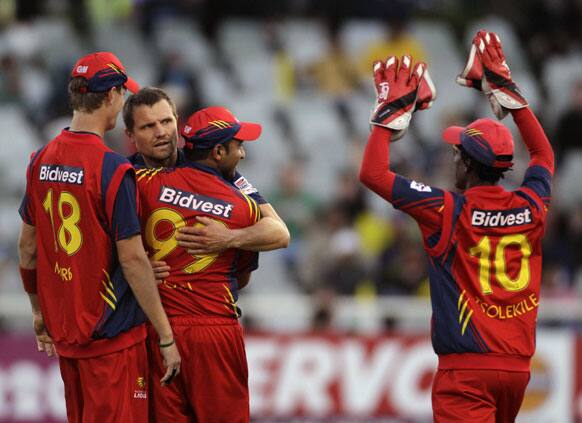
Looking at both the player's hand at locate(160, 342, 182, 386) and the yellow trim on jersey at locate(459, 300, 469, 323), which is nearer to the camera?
the player's hand at locate(160, 342, 182, 386)

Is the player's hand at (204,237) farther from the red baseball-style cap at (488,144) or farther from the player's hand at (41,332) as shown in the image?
the red baseball-style cap at (488,144)

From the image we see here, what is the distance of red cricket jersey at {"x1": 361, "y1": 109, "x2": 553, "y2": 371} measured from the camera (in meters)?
6.45

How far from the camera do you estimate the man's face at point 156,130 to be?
665 centimetres

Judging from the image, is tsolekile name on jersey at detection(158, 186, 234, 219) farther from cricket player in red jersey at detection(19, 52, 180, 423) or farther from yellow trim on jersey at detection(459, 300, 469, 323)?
yellow trim on jersey at detection(459, 300, 469, 323)

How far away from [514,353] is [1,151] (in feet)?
33.4

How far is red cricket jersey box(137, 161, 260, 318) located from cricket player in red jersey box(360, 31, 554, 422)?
80cm

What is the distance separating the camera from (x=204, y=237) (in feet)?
21.2

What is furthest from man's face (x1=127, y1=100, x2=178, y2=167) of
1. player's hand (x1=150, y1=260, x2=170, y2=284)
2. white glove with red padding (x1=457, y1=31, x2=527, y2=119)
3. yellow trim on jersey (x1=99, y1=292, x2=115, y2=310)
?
white glove with red padding (x1=457, y1=31, x2=527, y2=119)

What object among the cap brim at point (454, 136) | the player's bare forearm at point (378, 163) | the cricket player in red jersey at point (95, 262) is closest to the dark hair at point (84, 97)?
the cricket player in red jersey at point (95, 262)

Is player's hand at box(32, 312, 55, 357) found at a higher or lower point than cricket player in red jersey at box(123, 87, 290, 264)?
lower

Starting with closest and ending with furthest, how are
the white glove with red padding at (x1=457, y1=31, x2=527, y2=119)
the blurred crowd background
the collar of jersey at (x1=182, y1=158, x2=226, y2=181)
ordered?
the collar of jersey at (x1=182, y1=158, x2=226, y2=181) → the white glove with red padding at (x1=457, y1=31, x2=527, y2=119) → the blurred crowd background

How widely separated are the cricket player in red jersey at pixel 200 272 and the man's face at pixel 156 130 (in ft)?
0.31

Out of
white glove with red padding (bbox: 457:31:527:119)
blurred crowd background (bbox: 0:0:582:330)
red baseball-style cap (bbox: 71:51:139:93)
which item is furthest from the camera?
blurred crowd background (bbox: 0:0:582:330)

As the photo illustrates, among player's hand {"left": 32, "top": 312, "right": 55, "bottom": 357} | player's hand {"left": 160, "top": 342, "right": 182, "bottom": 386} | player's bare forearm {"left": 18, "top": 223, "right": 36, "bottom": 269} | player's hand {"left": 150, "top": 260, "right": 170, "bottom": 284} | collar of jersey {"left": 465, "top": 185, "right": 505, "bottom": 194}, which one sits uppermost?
collar of jersey {"left": 465, "top": 185, "right": 505, "bottom": 194}
